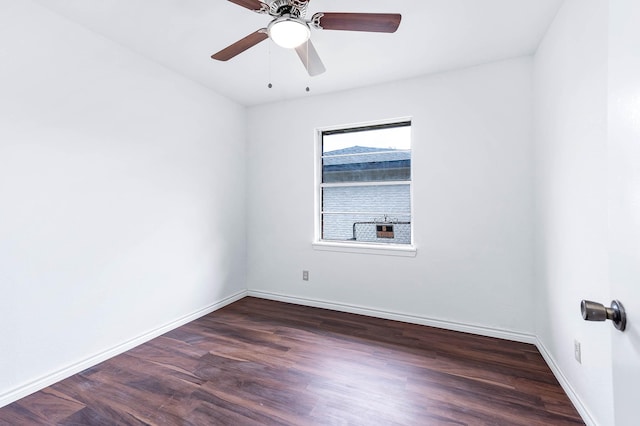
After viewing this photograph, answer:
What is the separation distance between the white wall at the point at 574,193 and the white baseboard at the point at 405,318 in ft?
0.82

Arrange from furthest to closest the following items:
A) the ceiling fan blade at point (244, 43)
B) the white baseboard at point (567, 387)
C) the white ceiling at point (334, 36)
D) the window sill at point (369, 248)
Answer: the window sill at point (369, 248) < the white ceiling at point (334, 36) < the ceiling fan blade at point (244, 43) < the white baseboard at point (567, 387)

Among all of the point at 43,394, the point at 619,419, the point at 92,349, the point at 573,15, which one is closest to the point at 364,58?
the point at 573,15

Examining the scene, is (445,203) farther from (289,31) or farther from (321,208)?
(289,31)

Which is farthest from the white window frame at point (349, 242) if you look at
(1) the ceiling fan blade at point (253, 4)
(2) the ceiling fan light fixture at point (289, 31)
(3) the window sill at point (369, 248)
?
(1) the ceiling fan blade at point (253, 4)

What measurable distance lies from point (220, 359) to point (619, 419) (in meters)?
2.30

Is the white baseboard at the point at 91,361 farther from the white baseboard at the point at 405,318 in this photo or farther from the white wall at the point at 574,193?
the white wall at the point at 574,193

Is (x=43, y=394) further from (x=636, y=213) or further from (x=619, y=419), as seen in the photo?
(x=636, y=213)

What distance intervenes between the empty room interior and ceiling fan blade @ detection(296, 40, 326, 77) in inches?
1.6

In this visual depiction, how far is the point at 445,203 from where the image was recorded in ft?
9.20

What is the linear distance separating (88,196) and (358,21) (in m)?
2.23

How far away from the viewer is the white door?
0.55m

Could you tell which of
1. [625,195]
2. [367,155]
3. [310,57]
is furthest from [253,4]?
[367,155]

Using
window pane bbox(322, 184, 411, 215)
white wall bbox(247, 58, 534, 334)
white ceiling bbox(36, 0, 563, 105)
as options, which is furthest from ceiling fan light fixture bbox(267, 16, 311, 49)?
window pane bbox(322, 184, 411, 215)

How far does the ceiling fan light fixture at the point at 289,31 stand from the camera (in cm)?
154
